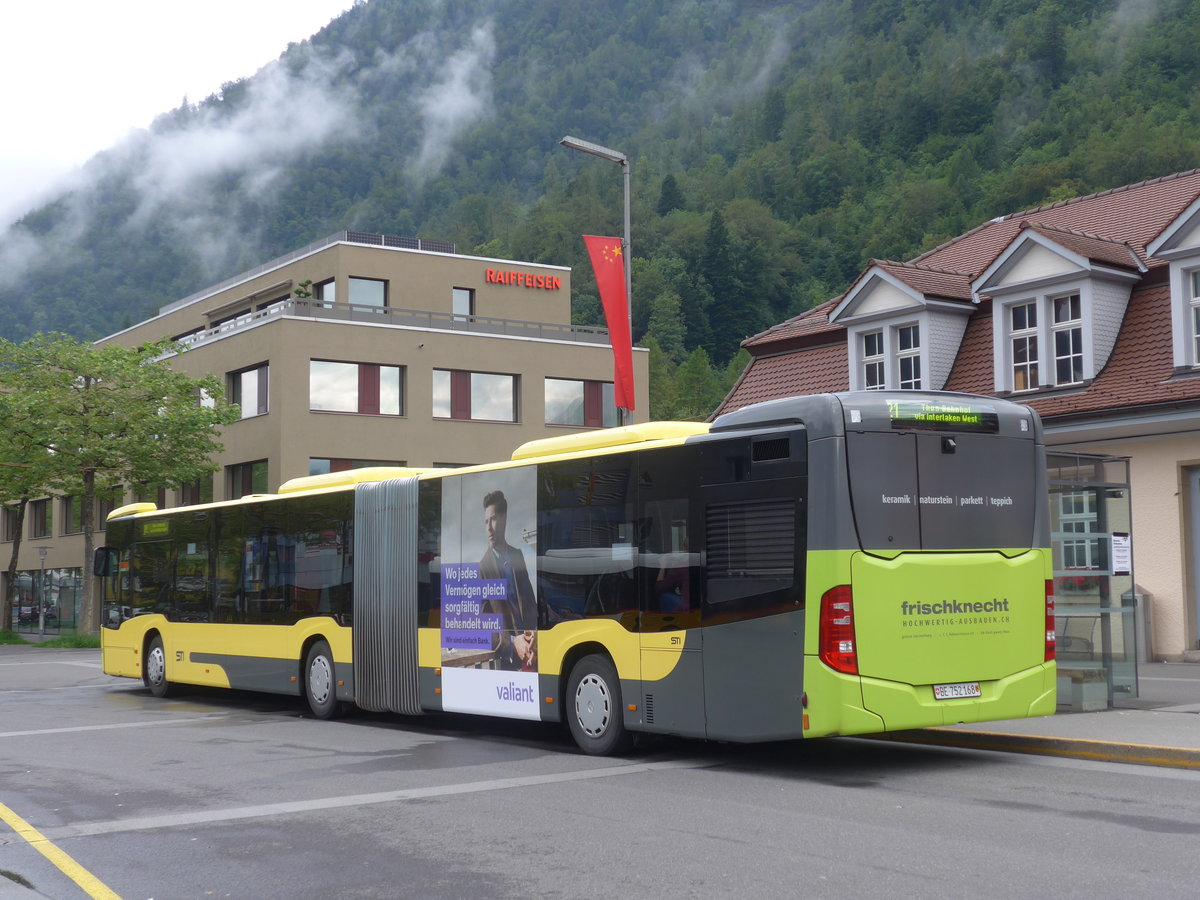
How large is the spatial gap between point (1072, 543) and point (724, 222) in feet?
343

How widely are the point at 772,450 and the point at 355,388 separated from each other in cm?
3824

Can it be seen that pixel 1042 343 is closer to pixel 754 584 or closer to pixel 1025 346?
pixel 1025 346

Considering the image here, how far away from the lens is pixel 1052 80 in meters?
127

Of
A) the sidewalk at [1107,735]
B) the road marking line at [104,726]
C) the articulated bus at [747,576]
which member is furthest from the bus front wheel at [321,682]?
the sidewalk at [1107,735]

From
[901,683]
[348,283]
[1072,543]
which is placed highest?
[348,283]

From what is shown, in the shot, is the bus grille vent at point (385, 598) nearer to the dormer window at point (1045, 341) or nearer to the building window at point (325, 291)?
the dormer window at point (1045, 341)

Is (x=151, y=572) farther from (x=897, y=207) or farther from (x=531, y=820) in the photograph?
(x=897, y=207)

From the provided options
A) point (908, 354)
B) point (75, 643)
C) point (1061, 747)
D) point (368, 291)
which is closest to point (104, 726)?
point (1061, 747)

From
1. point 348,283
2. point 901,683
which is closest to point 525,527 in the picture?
point 901,683

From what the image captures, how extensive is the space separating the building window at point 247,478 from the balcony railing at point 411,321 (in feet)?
16.2

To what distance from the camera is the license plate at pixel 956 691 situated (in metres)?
11.0

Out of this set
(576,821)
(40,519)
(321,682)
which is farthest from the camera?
(40,519)

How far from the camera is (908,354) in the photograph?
2444cm

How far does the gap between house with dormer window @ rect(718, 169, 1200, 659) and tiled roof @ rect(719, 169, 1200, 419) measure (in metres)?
0.03
